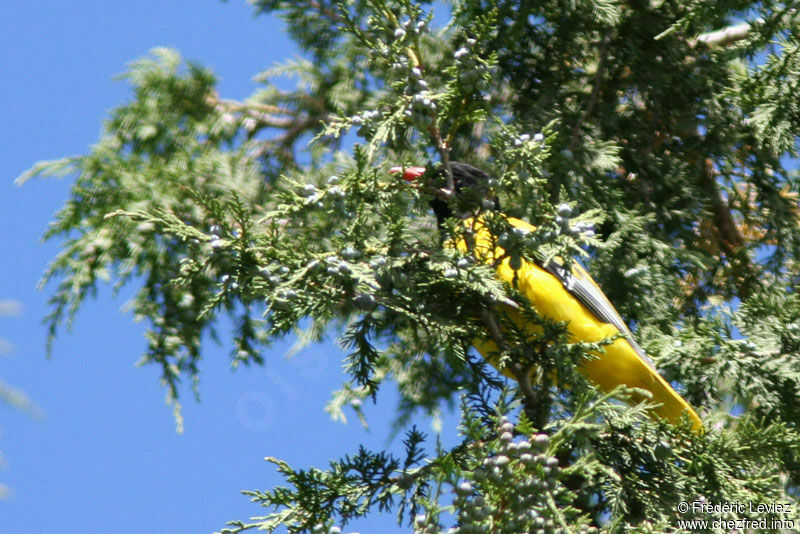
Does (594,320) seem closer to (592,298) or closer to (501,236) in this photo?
(592,298)

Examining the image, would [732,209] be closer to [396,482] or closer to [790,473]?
[790,473]

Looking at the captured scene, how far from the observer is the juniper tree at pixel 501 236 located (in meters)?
2.66

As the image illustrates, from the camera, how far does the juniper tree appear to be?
2.66 metres

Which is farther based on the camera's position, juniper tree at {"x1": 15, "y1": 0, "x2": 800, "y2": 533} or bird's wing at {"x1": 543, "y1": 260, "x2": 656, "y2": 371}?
bird's wing at {"x1": 543, "y1": 260, "x2": 656, "y2": 371}

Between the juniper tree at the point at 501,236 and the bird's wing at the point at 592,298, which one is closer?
the juniper tree at the point at 501,236

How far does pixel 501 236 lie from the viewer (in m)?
2.66

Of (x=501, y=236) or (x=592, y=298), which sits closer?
(x=501, y=236)

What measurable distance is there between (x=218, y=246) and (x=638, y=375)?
65.7 inches

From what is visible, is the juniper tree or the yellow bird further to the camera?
the yellow bird

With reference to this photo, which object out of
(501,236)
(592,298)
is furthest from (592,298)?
(501,236)

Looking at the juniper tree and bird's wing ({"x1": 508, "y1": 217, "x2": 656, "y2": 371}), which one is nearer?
the juniper tree

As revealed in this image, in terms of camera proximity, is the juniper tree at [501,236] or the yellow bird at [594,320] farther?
the yellow bird at [594,320]

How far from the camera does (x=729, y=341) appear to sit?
3.24 m

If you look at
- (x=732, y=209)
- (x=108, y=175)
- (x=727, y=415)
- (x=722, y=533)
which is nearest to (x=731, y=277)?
(x=732, y=209)
